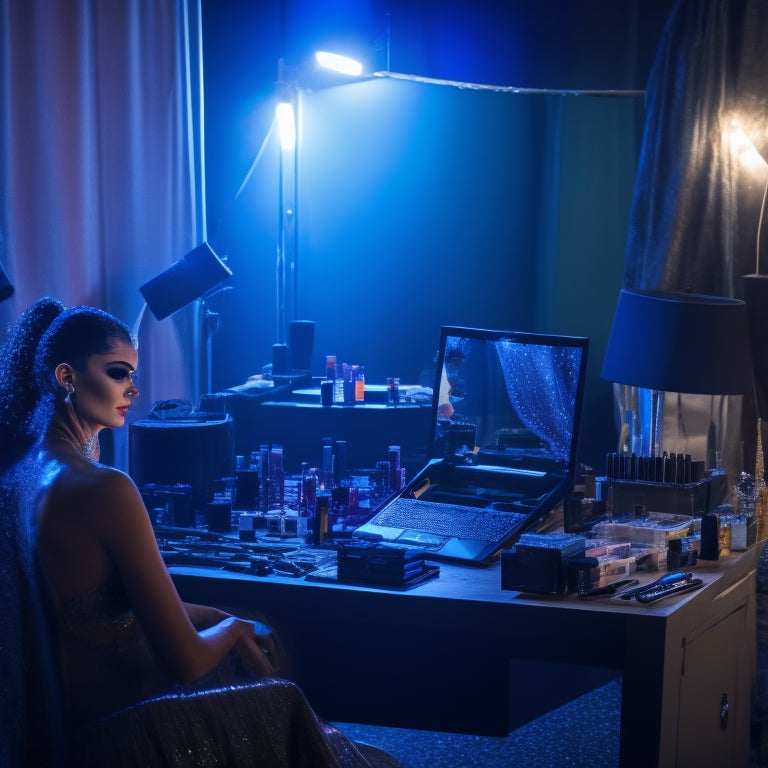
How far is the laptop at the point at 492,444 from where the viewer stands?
7.99 feet

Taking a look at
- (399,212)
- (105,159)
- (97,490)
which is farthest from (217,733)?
(399,212)

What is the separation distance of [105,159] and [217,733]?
187cm

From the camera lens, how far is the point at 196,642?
178cm

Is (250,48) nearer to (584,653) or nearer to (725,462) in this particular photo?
(725,462)

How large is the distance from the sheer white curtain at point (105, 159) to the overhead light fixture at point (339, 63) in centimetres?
44

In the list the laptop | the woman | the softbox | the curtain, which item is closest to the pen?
the laptop

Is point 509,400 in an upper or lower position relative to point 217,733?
upper

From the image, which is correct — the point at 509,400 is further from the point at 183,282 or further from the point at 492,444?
the point at 183,282

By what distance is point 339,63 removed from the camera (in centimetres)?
379

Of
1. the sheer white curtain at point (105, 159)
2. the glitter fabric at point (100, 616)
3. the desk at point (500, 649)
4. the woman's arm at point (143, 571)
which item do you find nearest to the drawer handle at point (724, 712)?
the desk at point (500, 649)

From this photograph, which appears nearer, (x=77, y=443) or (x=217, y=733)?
(x=217, y=733)

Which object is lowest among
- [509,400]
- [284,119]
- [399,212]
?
[509,400]

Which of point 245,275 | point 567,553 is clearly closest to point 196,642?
point 567,553

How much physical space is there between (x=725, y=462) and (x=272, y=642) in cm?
188
